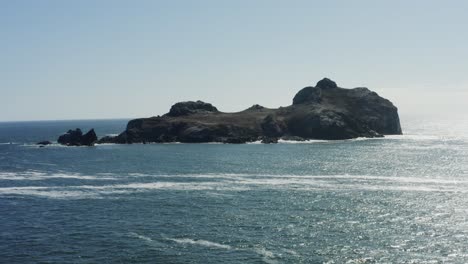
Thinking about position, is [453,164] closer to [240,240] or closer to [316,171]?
[316,171]

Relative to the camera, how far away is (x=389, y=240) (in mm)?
57969

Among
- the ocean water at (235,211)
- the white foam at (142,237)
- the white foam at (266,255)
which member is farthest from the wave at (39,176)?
the white foam at (266,255)

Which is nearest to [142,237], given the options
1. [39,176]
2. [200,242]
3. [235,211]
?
[200,242]

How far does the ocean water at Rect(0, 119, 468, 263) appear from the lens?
5403cm

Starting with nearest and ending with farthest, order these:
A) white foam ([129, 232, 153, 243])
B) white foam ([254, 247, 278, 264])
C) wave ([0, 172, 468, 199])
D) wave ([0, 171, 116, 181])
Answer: white foam ([254, 247, 278, 264]) < white foam ([129, 232, 153, 243]) < wave ([0, 172, 468, 199]) < wave ([0, 171, 116, 181])

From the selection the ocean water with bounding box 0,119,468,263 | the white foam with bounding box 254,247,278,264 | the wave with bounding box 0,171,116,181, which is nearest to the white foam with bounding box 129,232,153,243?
the ocean water with bounding box 0,119,468,263

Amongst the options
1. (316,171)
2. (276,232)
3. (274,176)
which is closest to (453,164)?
(316,171)

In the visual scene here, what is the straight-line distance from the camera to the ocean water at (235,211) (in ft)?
177

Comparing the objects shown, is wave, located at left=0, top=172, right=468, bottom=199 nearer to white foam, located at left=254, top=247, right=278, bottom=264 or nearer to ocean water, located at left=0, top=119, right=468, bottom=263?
ocean water, located at left=0, top=119, right=468, bottom=263

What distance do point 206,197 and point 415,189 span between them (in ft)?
137

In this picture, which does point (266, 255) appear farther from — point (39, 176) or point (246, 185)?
point (39, 176)

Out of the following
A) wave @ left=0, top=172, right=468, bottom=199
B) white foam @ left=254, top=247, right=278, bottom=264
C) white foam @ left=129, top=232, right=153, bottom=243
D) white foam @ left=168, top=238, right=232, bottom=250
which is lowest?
white foam @ left=254, top=247, right=278, bottom=264

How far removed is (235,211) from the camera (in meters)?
73.8

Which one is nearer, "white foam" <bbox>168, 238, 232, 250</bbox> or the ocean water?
the ocean water
